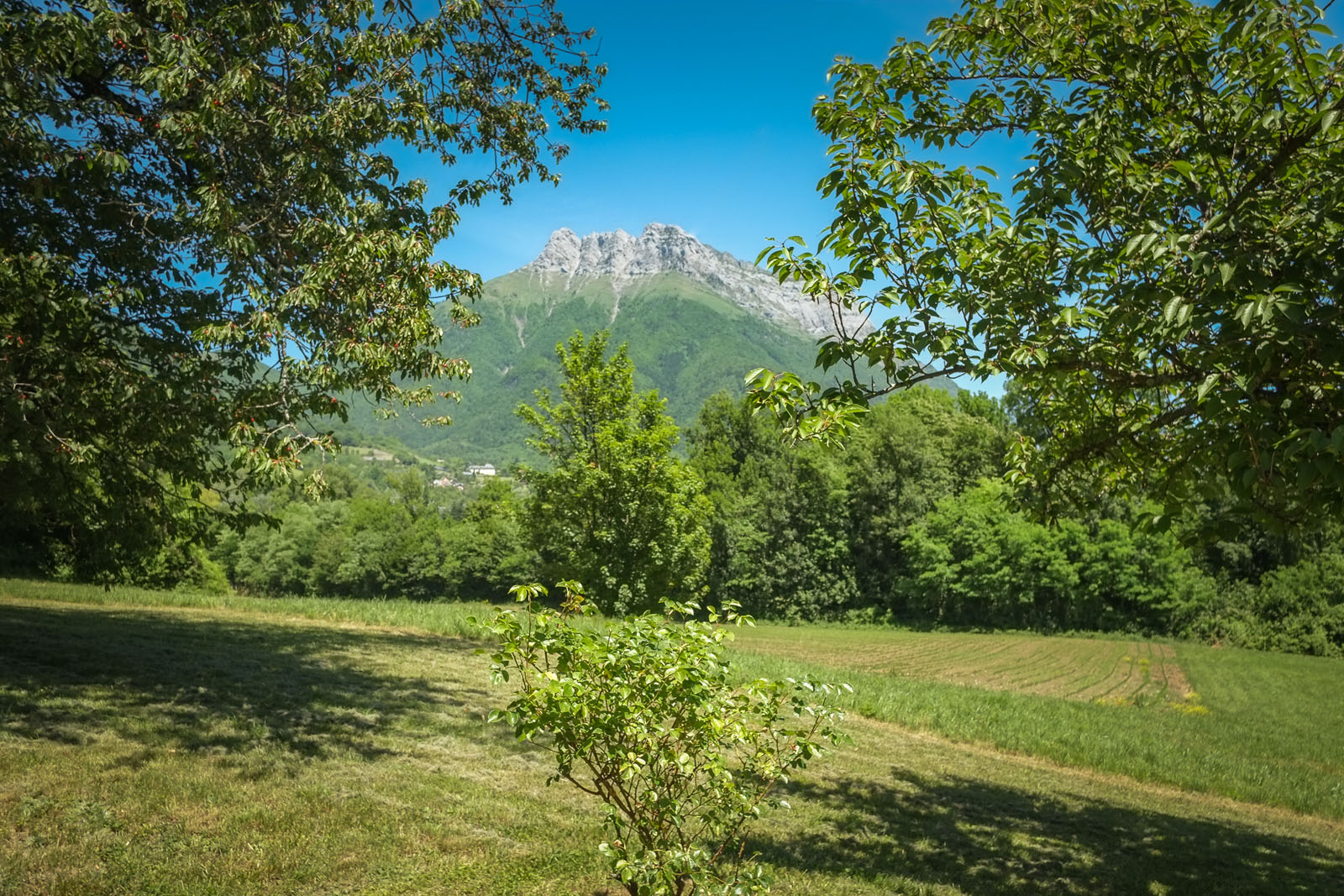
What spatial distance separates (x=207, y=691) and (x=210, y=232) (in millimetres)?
5498

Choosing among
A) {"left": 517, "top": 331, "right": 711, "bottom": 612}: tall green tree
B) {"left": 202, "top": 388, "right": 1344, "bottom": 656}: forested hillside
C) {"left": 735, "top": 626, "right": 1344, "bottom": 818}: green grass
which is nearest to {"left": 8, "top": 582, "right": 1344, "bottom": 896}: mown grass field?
{"left": 735, "top": 626, "right": 1344, "bottom": 818}: green grass

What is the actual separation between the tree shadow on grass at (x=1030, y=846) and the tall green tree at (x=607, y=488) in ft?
46.5

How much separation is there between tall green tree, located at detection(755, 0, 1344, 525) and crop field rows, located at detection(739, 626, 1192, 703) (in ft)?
63.8

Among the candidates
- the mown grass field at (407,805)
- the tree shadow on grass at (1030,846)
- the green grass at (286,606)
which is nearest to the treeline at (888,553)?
the green grass at (286,606)

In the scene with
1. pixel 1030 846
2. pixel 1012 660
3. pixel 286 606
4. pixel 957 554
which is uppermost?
pixel 957 554

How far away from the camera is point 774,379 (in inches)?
179

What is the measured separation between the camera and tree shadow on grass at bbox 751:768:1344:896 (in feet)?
19.0

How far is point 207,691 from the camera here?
8.84 metres

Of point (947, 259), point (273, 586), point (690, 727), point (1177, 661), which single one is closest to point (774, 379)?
point (947, 259)

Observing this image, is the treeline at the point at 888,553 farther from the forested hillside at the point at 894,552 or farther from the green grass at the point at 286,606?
the green grass at the point at 286,606

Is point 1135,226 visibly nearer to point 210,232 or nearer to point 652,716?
point 652,716

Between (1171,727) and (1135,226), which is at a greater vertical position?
(1135,226)

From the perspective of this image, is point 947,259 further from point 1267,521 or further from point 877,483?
point 877,483

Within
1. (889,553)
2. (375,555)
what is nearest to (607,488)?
(889,553)
